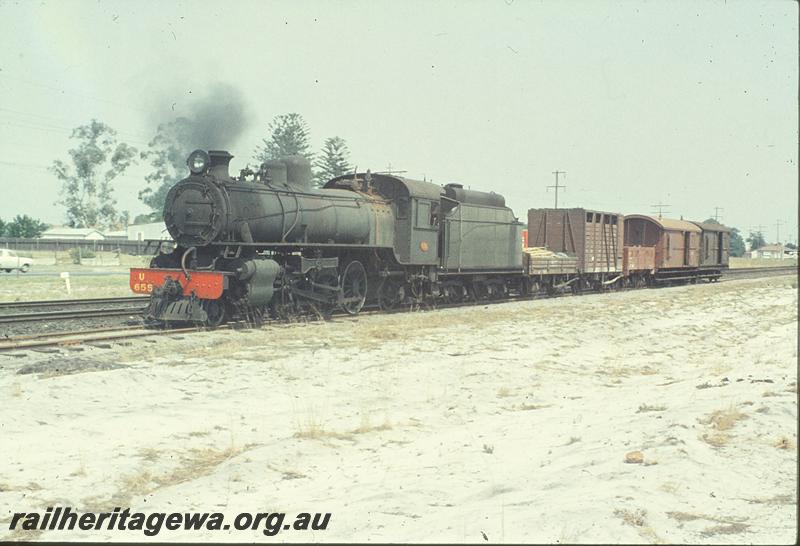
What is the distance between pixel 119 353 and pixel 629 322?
12162 millimetres

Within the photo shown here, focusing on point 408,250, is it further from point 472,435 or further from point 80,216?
point 80,216

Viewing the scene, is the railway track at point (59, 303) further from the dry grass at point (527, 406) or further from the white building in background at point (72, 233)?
the white building in background at point (72, 233)

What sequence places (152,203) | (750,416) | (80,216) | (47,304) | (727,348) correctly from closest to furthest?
(750,416) → (727,348) → (47,304) → (80,216) → (152,203)

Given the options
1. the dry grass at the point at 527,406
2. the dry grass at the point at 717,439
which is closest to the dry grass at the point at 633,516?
the dry grass at the point at 717,439

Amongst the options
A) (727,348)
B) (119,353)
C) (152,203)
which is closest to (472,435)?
(119,353)

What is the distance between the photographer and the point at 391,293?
69.5ft

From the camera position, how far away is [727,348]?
15.7m

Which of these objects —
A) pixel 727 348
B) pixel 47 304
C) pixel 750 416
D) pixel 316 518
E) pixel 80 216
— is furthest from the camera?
pixel 80 216

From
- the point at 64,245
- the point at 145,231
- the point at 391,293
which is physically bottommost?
the point at 391,293

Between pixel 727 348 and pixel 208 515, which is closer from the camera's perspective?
pixel 208 515

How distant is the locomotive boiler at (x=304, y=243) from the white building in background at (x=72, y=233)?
7479 centimetres

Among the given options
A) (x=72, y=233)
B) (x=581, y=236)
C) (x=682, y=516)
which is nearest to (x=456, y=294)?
(x=581, y=236)

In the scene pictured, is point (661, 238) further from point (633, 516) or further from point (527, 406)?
point (633, 516)

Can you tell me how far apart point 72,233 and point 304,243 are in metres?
91.7
